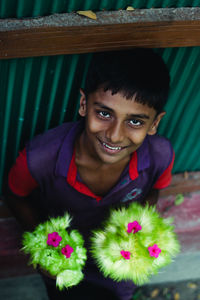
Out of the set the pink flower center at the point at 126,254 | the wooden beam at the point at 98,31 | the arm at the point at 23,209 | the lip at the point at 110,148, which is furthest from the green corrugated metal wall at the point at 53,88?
the pink flower center at the point at 126,254

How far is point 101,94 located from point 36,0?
0.59 metres

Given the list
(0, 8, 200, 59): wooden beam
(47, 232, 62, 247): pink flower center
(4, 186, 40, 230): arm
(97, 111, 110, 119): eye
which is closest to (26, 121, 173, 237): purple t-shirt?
(4, 186, 40, 230): arm

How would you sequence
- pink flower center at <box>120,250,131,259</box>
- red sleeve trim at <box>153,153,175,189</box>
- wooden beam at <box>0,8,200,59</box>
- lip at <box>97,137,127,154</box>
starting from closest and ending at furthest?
1. wooden beam at <box>0,8,200,59</box>
2. pink flower center at <box>120,250,131,259</box>
3. lip at <box>97,137,127,154</box>
4. red sleeve trim at <box>153,153,175,189</box>

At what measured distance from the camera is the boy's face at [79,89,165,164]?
6.73ft

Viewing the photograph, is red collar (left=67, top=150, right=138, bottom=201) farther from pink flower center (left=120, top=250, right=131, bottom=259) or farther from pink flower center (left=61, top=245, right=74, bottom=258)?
pink flower center (left=120, top=250, right=131, bottom=259)

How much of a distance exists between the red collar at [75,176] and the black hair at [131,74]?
24.2 inches

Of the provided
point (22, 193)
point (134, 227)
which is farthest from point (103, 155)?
point (22, 193)

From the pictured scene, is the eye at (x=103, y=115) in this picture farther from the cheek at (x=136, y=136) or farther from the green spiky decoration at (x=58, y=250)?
the green spiky decoration at (x=58, y=250)

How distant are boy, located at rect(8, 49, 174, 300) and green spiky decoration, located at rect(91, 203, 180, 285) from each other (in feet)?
1.40

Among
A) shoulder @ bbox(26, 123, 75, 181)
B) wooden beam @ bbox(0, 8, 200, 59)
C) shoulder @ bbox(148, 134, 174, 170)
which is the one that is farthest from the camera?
shoulder @ bbox(148, 134, 174, 170)

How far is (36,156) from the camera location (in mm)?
2438

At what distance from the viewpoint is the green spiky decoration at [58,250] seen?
210 centimetres

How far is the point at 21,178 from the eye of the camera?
2547mm

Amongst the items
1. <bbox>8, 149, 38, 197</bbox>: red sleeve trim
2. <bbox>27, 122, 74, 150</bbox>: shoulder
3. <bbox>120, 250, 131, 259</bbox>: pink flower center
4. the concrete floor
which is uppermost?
<bbox>27, 122, 74, 150</bbox>: shoulder
